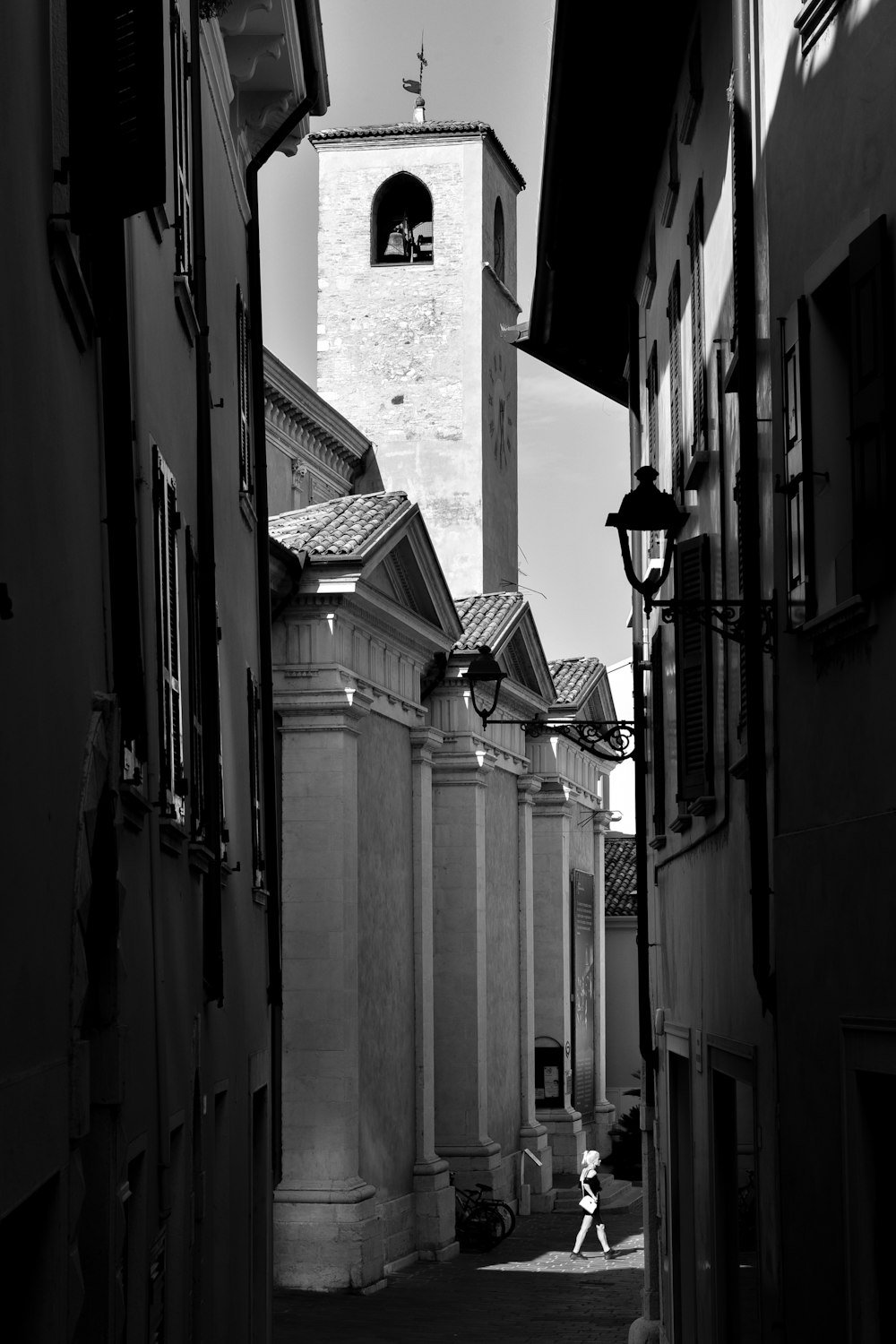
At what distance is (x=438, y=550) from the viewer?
42844mm

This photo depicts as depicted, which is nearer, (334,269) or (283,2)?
(283,2)

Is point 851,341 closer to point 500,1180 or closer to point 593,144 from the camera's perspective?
point 593,144

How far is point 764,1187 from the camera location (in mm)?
9469

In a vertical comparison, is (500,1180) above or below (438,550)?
below

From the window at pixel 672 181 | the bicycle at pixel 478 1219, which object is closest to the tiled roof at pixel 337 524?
the bicycle at pixel 478 1219

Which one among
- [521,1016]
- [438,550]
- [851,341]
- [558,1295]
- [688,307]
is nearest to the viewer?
[851,341]

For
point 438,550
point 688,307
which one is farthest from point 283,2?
point 438,550

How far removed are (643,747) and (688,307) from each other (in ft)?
17.4

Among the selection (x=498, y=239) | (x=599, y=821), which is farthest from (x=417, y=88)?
(x=599, y=821)

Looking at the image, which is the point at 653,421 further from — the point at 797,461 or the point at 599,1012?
the point at 599,1012

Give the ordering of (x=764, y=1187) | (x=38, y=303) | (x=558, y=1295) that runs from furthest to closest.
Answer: (x=558, y=1295) → (x=764, y=1187) → (x=38, y=303)

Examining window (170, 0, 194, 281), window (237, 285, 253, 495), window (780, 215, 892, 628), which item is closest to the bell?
window (237, 285, 253, 495)

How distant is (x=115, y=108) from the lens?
23.7ft

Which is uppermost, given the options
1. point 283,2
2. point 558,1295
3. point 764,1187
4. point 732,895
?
point 283,2
